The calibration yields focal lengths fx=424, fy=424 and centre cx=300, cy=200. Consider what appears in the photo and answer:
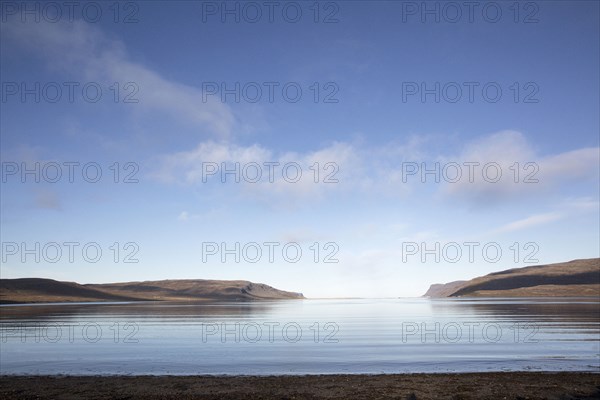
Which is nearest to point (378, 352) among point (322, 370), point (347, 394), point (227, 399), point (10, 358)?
point (322, 370)

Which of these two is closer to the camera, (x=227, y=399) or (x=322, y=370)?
(x=227, y=399)

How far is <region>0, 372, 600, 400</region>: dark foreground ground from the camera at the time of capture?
1973cm

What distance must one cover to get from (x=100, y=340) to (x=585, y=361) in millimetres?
43511

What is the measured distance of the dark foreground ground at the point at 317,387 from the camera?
19734 mm

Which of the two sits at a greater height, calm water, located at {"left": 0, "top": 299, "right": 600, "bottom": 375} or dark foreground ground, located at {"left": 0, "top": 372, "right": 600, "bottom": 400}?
dark foreground ground, located at {"left": 0, "top": 372, "right": 600, "bottom": 400}

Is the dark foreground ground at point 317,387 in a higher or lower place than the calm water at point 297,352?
higher

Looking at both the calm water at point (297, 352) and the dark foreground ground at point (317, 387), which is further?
the calm water at point (297, 352)

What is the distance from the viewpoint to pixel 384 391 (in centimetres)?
2022

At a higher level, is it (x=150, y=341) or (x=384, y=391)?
(x=384, y=391)

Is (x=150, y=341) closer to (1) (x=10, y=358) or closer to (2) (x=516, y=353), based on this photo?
(1) (x=10, y=358)

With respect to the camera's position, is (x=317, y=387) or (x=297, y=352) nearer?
(x=317, y=387)

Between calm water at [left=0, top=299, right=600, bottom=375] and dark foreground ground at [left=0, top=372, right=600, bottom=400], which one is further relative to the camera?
calm water at [left=0, top=299, right=600, bottom=375]

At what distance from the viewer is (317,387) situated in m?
21.5

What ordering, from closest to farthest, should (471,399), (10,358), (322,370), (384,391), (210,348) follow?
(471,399) → (384,391) → (322,370) → (10,358) → (210,348)
